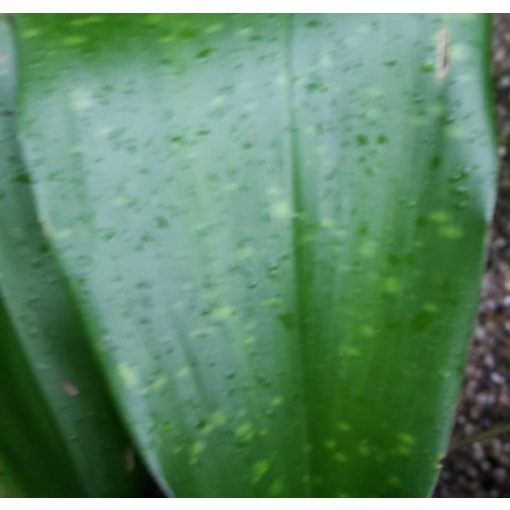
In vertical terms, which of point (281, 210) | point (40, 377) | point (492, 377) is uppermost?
point (281, 210)

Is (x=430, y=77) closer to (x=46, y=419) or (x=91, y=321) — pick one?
→ (x=91, y=321)

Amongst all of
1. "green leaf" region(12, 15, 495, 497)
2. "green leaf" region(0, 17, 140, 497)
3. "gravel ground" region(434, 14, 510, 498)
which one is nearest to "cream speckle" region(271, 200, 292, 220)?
"green leaf" region(12, 15, 495, 497)

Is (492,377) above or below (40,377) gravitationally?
below

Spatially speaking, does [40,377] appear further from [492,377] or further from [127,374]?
[492,377]

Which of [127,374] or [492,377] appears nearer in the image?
[127,374]

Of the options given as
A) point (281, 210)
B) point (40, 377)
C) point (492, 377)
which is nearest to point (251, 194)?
point (281, 210)

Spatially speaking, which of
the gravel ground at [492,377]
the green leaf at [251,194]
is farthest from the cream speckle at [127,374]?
the gravel ground at [492,377]

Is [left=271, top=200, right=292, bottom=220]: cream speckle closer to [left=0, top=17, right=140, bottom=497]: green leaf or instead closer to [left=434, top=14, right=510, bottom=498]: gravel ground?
[left=0, top=17, right=140, bottom=497]: green leaf
